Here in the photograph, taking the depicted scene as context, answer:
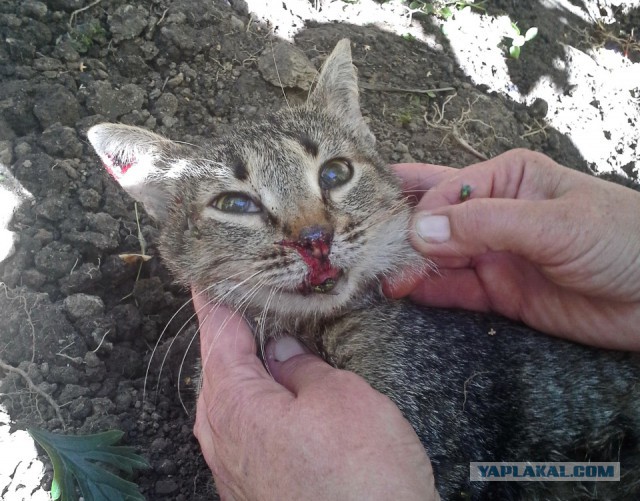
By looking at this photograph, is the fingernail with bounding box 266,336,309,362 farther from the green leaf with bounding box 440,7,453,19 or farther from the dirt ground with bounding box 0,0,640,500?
the green leaf with bounding box 440,7,453,19

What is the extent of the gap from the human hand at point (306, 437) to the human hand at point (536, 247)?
3.28 feet

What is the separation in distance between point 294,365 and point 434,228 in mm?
1099

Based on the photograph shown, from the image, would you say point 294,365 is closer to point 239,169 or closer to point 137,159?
point 239,169

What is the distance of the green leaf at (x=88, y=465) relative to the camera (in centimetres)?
307

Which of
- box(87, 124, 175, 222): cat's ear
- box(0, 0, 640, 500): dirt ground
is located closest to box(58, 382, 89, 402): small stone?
box(0, 0, 640, 500): dirt ground

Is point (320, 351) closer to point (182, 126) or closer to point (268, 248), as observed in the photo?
point (268, 248)

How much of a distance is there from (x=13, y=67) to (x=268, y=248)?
3307 millimetres

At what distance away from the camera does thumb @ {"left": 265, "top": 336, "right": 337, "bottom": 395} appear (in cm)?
290

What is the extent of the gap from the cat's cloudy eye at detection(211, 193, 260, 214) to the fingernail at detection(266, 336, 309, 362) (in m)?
0.80

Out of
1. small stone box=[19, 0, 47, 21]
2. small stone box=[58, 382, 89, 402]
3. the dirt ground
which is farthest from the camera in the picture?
small stone box=[19, 0, 47, 21]

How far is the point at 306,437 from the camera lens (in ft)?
8.32

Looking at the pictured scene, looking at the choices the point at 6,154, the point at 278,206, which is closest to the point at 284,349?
the point at 278,206

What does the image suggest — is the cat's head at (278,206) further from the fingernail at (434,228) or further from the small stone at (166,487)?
the small stone at (166,487)

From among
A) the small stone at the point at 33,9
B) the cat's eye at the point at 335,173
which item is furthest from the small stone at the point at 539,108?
the small stone at the point at 33,9
